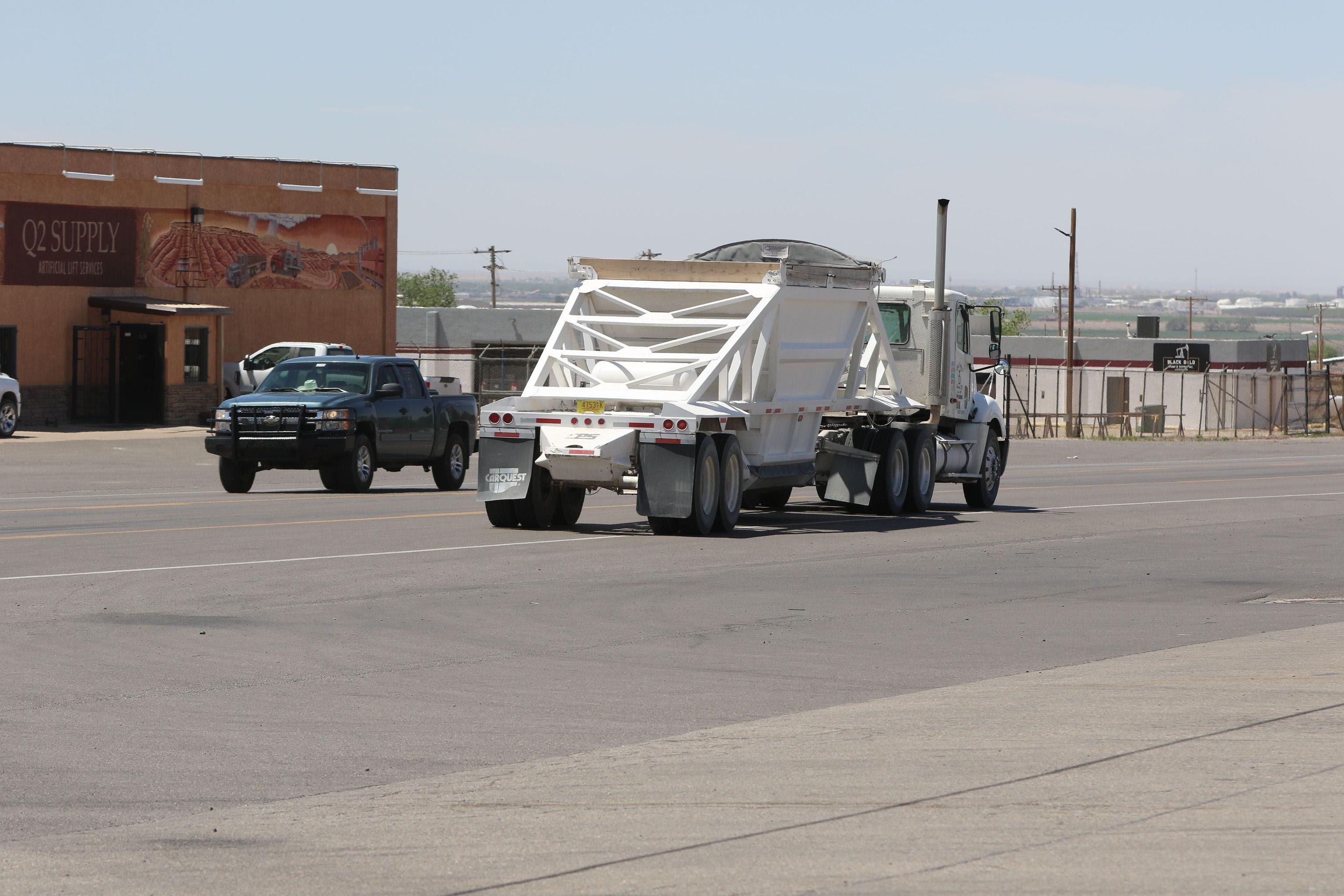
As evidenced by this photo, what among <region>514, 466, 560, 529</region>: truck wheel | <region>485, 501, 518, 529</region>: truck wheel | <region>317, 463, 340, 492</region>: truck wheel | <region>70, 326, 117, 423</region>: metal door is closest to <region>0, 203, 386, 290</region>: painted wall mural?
<region>70, 326, 117, 423</region>: metal door

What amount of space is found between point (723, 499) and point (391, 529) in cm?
352

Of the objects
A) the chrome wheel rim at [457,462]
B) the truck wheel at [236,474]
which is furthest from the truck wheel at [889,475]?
the truck wheel at [236,474]

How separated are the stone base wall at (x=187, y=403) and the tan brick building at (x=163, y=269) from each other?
0.04 metres

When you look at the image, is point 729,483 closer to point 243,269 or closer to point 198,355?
point 198,355

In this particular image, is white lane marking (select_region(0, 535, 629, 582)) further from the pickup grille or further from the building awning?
the building awning

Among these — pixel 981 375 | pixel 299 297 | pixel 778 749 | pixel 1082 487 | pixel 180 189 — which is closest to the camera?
pixel 778 749

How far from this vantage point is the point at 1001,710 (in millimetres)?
9688

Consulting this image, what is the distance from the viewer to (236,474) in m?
26.0

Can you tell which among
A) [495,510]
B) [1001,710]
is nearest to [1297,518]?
[495,510]

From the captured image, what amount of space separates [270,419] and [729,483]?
27.0ft

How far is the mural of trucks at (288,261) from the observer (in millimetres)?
49562

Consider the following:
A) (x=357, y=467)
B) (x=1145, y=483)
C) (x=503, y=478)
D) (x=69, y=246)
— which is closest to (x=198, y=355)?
(x=69, y=246)

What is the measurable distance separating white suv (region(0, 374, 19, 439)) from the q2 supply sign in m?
3.98

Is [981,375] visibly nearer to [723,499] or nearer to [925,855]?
[723,499]
